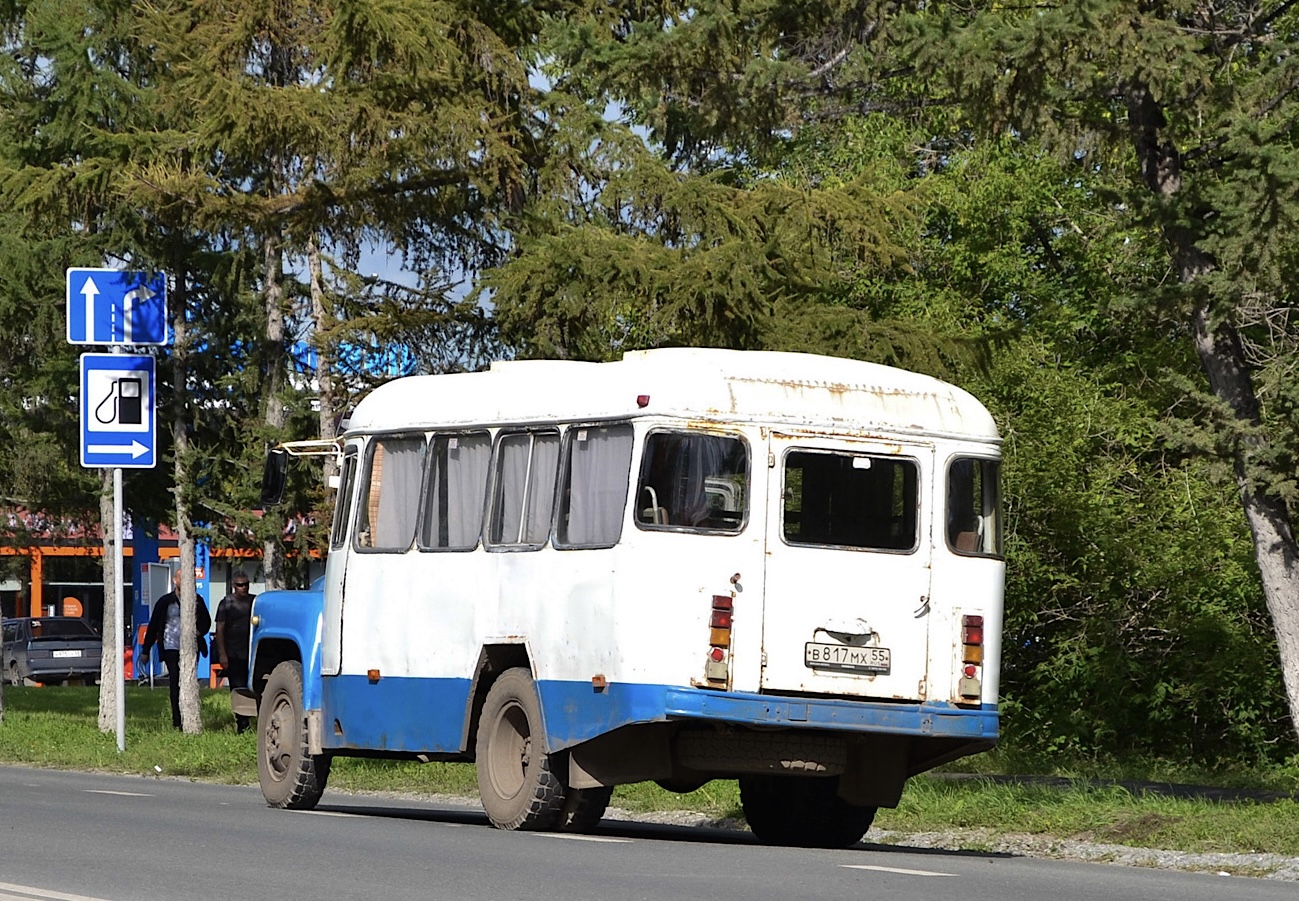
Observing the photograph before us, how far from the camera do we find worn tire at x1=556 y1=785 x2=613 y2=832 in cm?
1512

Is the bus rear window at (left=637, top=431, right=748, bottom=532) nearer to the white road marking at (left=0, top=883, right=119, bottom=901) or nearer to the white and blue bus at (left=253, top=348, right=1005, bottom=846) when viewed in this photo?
the white and blue bus at (left=253, top=348, right=1005, bottom=846)

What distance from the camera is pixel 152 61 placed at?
2806 cm

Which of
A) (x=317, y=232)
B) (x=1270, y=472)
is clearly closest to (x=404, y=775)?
(x=317, y=232)

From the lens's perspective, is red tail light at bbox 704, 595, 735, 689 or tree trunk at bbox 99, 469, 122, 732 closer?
red tail light at bbox 704, 595, 735, 689

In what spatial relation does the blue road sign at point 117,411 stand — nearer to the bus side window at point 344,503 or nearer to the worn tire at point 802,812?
the bus side window at point 344,503

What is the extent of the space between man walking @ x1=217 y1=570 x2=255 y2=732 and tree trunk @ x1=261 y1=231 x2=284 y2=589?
34 centimetres

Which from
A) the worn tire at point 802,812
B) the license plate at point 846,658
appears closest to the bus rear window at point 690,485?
the license plate at point 846,658

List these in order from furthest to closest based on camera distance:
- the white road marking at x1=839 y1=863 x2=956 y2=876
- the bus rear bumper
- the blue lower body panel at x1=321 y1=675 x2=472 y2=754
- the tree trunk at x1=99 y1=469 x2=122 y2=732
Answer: the tree trunk at x1=99 y1=469 x2=122 y2=732 → the blue lower body panel at x1=321 y1=675 x2=472 y2=754 → the bus rear bumper → the white road marking at x1=839 y1=863 x2=956 y2=876

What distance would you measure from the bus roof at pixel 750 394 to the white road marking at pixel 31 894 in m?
4.97

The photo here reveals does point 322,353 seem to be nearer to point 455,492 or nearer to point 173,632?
point 173,632

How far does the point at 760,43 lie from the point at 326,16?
627cm

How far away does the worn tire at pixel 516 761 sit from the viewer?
1508cm

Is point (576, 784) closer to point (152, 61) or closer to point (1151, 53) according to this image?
point (1151, 53)

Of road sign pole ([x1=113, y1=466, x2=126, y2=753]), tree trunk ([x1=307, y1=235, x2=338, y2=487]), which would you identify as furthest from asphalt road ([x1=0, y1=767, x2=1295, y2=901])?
tree trunk ([x1=307, y1=235, x2=338, y2=487])
